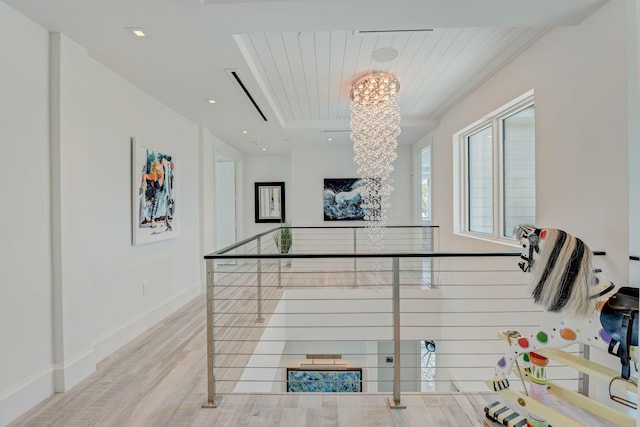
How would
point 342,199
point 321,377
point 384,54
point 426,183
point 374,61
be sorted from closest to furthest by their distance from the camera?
point 384,54, point 374,61, point 321,377, point 426,183, point 342,199

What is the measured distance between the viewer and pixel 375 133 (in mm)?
3596

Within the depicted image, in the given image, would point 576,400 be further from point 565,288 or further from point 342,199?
point 342,199

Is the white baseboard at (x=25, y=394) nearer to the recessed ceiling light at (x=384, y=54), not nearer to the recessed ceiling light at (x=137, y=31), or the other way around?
the recessed ceiling light at (x=137, y=31)

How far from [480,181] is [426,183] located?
1.65 m

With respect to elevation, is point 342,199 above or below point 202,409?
above

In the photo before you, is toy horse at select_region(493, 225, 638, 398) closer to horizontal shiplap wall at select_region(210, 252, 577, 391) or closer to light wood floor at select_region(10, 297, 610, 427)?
light wood floor at select_region(10, 297, 610, 427)

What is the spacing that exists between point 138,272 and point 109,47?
1.98 meters

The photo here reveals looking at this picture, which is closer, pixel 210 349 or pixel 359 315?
pixel 210 349

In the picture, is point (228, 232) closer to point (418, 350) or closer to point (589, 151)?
point (418, 350)

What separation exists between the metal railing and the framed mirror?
75 cm

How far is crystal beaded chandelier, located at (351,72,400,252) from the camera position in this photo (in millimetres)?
3248

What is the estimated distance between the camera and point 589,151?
1.96 meters

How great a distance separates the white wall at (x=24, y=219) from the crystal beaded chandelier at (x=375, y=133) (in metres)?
2.61

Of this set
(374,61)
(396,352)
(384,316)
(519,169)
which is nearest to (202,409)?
(396,352)
